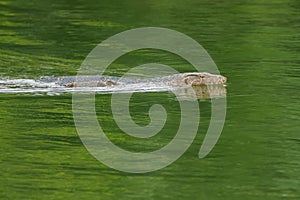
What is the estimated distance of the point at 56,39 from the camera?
25.3 m

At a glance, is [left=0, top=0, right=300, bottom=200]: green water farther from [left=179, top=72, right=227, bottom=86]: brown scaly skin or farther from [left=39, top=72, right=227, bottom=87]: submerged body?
[left=39, top=72, right=227, bottom=87]: submerged body

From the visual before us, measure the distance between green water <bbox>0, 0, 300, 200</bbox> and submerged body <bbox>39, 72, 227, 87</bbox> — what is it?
403 millimetres

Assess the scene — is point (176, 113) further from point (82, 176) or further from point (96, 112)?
point (82, 176)

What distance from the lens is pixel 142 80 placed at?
18734 millimetres

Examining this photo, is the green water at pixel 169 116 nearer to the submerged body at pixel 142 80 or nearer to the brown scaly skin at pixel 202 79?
the brown scaly skin at pixel 202 79

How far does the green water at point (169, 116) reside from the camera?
11625 mm

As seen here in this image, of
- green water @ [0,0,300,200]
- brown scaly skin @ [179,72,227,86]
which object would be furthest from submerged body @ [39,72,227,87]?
green water @ [0,0,300,200]

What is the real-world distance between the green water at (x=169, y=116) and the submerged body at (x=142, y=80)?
0.40 meters

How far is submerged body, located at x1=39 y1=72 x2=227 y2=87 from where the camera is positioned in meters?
18.4

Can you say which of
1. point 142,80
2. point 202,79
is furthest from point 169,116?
point 202,79

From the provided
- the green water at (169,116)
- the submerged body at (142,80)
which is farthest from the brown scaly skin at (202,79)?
the green water at (169,116)

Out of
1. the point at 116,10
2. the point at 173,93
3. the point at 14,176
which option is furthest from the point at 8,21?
the point at 14,176

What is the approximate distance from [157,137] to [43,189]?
9.71 ft

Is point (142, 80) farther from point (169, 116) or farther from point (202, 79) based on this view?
point (169, 116)
